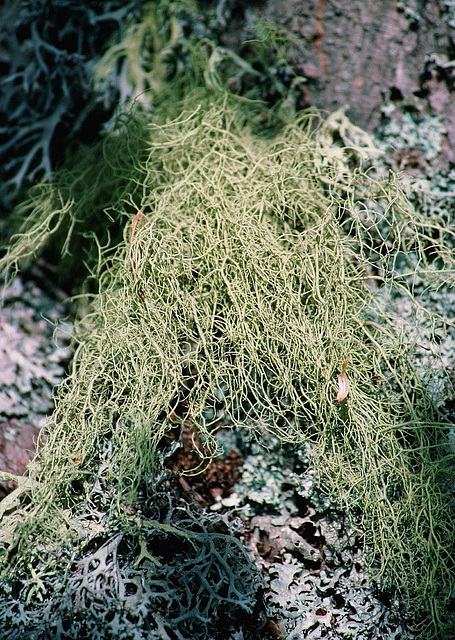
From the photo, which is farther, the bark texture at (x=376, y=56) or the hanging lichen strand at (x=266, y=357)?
the bark texture at (x=376, y=56)

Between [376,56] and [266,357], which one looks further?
[376,56]

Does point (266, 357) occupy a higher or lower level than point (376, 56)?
lower

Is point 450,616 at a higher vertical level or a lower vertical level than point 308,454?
lower

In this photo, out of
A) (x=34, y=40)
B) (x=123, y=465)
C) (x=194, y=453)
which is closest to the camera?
(x=123, y=465)

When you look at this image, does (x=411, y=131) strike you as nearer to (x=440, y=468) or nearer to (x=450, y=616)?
(x=440, y=468)

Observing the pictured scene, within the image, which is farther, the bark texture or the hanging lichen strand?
the bark texture

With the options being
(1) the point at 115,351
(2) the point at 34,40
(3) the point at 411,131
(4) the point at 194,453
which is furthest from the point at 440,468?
(2) the point at 34,40

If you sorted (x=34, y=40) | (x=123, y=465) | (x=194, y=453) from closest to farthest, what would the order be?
1. (x=123, y=465)
2. (x=194, y=453)
3. (x=34, y=40)

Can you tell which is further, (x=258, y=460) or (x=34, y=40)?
(x=34, y=40)
